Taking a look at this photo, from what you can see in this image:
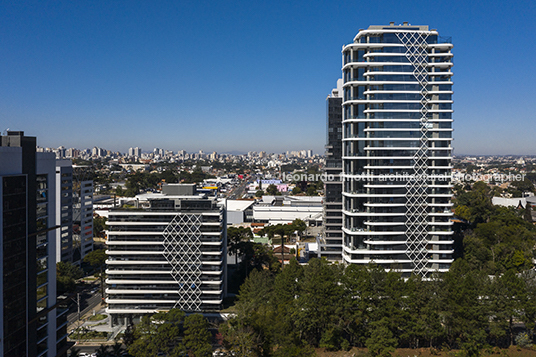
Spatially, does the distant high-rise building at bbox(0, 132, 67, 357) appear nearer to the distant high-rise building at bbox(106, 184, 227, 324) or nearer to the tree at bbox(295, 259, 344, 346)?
the distant high-rise building at bbox(106, 184, 227, 324)

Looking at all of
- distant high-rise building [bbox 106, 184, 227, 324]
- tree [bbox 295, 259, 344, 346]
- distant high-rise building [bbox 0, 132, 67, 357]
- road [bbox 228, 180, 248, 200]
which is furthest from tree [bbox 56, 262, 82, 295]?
road [bbox 228, 180, 248, 200]

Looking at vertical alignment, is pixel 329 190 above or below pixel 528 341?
above

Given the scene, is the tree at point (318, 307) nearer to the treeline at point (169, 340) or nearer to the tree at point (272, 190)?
the treeline at point (169, 340)

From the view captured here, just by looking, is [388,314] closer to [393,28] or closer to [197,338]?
[197,338]

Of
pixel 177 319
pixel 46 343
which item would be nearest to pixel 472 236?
pixel 177 319

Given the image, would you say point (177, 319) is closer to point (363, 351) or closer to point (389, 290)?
point (363, 351)

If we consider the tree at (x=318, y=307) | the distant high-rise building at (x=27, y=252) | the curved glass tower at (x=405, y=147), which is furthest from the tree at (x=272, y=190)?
the distant high-rise building at (x=27, y=252)

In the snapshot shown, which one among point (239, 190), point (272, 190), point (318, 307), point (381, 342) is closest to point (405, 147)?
point (318, 307)
